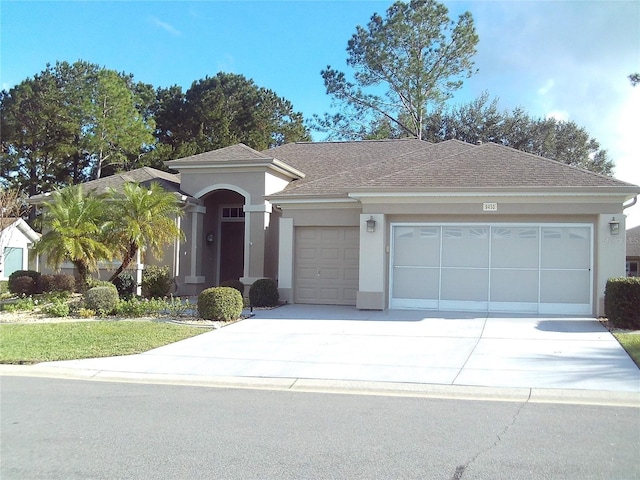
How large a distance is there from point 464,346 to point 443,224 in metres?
5.40

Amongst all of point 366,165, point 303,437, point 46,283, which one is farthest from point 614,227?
point 46,283

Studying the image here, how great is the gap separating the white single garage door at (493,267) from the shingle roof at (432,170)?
3.91ft

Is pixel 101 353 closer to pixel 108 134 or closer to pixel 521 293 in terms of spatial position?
pixel 521 293

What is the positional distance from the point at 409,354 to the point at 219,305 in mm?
5504

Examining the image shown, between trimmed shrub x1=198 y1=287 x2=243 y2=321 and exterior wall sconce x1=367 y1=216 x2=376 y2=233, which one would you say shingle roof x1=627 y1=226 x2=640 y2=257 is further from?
trimmed shrub x1=198 y1=287 x2=243 y2=321

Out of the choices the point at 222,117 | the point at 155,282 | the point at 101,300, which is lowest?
the point at 101,300

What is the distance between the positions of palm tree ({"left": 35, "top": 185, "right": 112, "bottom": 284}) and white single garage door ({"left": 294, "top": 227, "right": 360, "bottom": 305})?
18.5 feet

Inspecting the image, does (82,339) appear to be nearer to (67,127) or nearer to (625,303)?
(625,303)

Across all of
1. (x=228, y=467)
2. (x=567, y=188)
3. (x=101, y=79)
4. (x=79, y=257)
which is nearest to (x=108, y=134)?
(x=101, y=79)

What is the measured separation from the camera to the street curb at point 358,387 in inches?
307

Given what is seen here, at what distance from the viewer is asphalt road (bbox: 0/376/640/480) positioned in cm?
533

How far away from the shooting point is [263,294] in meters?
17.1

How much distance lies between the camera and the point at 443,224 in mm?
16203

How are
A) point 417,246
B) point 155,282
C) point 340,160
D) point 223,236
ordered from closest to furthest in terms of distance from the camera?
point 417,246, point 155,282, point 223,236, point 340,160
